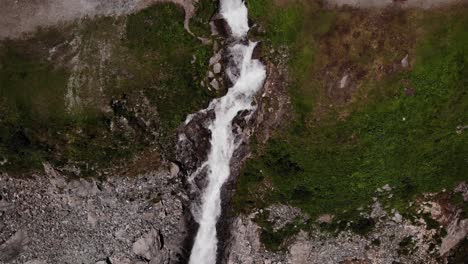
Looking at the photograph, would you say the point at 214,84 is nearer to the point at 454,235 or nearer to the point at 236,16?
the point at 236,16

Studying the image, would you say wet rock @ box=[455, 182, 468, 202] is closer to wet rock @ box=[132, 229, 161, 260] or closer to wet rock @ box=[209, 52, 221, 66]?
wet rock @ box=[209, 52, 221, 66]

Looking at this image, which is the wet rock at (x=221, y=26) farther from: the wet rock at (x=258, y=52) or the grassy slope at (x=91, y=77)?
the wet rock at (x=258, y=52)

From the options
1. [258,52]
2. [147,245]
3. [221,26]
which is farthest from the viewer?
[147,245]

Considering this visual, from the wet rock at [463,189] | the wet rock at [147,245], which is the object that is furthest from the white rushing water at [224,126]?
the wet rock at [463,189]

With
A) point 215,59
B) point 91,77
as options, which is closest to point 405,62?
point 215,59

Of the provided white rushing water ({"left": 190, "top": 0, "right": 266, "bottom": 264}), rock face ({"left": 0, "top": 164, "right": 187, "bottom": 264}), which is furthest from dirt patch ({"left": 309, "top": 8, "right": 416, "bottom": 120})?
rock face ({"left": 0, "top": 164, "right": 187, "bottom": 264})

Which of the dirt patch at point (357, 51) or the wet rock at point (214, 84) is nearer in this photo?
the dirt patch at point (357, 51)

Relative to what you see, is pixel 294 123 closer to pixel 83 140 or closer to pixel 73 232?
pixel 83 140

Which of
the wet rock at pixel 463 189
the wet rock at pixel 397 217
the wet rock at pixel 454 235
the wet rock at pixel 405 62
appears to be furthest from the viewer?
the wet rock at pixel 454 235
